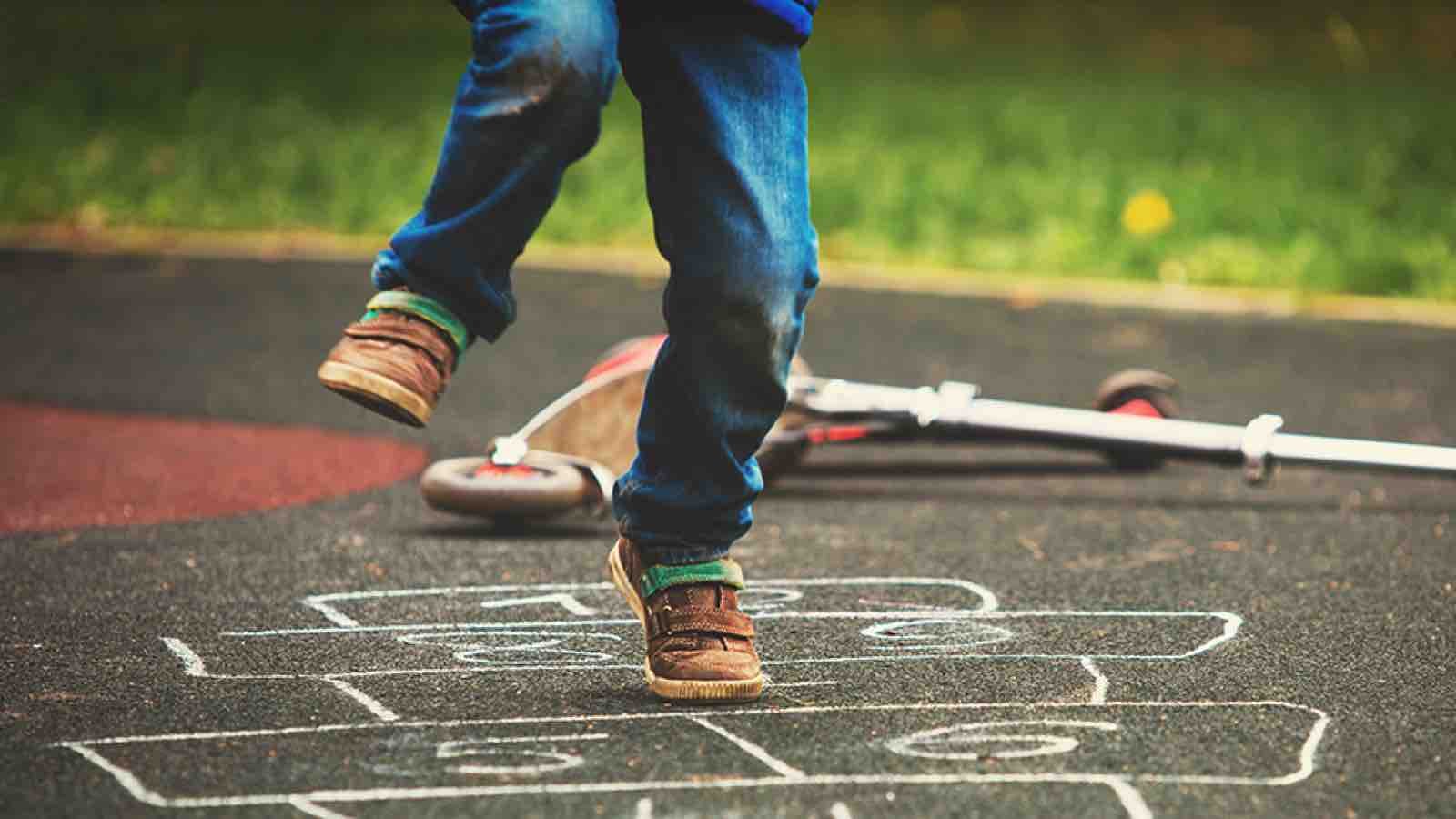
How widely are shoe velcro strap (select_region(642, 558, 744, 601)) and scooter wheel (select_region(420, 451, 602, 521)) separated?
121cm

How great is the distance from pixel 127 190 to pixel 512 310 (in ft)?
25.0

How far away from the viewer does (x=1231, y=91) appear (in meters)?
14.6

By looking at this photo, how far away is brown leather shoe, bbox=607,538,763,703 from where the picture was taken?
2.71 metres

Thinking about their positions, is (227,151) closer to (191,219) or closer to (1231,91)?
(191,219)

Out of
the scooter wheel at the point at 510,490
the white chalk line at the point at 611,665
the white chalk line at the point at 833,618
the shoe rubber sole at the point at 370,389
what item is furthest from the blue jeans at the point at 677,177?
the scooter wheel at the point at 510,490

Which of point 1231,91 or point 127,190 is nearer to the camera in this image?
point 127,190

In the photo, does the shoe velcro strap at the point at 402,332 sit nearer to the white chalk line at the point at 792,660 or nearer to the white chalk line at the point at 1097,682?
the white chalk line at the point at 792,660

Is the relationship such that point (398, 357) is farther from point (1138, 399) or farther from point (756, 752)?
point (1138, 399)

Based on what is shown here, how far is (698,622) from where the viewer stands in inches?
109

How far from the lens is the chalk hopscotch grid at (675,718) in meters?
2.32

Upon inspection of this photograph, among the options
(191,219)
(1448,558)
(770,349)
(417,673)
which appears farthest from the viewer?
(191,219)

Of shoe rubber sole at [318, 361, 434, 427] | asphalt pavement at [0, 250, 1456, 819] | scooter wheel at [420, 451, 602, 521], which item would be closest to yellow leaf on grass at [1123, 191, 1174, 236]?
asphalt pavement at [0, 250, 1456, 819]

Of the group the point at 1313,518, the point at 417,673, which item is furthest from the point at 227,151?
the point at 417,673

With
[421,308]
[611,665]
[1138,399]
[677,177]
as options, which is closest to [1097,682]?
[611,665]
